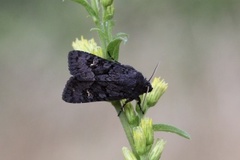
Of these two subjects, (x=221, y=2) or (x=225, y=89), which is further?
(x=221, y=2)

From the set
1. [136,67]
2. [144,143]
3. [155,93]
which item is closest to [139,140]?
[144,143]

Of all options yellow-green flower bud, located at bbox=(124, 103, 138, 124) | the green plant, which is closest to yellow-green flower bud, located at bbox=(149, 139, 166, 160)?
the green plant

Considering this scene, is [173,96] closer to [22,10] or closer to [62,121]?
[62,121]

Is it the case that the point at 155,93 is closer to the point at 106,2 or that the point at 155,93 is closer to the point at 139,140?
the point at 139,140

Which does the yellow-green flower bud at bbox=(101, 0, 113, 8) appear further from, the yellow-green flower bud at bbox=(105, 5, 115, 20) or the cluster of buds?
the cluster of buds

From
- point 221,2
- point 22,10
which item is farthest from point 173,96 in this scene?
point 22,10

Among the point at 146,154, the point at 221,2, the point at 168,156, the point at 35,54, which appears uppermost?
the point at 221,2

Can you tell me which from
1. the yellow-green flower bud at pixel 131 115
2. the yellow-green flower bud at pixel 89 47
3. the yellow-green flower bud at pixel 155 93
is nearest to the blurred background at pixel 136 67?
the yellow-green flower bud at pixel 155 93
